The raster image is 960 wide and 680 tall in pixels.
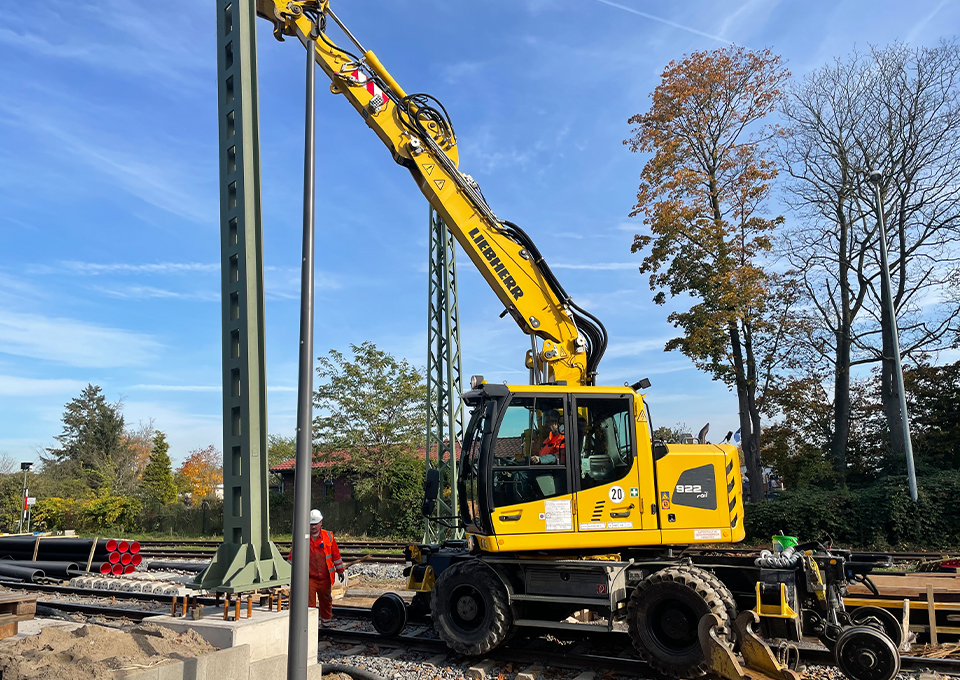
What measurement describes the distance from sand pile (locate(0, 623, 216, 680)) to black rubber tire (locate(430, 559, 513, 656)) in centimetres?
293

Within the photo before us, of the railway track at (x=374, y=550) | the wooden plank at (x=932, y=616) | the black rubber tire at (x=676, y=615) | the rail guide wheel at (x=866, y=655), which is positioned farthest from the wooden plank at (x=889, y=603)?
the railway track at (x=374, y=550)

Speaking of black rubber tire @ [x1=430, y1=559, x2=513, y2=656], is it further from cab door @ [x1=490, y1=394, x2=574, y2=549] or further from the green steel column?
the green steel column

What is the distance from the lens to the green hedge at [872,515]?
17750 mm

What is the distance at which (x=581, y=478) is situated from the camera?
25.2ft

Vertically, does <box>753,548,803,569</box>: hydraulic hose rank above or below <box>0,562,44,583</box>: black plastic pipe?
above

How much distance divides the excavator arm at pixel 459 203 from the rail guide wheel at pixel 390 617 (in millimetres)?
3600

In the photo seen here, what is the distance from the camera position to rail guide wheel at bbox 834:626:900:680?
630cm

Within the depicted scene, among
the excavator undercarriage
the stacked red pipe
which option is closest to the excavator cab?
the excavator undercarriage

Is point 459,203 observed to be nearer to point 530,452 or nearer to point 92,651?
point 530,452

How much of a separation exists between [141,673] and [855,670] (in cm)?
633

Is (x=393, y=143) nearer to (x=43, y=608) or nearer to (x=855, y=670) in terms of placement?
(x=855, y=670)

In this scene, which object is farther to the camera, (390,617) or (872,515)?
(872,515)

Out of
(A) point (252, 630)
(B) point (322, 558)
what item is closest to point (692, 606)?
(A) point (252, 630)

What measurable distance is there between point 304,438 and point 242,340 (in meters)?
2.24
